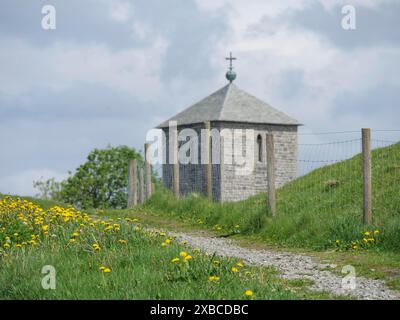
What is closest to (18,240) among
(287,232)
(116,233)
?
(116,233)

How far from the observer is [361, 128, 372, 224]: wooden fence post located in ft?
45.0

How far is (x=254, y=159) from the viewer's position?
36312mm

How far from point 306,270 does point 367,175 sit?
440cm

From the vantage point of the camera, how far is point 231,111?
3703 cm

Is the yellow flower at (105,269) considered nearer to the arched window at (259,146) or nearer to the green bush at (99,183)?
the arched window at (259,146)

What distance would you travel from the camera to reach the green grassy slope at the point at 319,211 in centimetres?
1304

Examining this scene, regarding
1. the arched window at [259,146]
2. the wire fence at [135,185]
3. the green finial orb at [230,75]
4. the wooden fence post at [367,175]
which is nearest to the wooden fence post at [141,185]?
the wire fence at [135,185]

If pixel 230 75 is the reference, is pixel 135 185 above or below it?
below

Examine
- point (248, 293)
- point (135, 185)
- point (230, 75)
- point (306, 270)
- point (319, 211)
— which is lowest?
point (306, 270)

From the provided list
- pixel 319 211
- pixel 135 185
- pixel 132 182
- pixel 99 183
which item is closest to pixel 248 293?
pixel 319 211

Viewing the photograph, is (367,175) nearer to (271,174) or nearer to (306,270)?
(271,174)

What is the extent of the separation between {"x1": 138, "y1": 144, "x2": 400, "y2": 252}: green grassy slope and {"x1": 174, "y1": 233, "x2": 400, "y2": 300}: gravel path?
126cm
